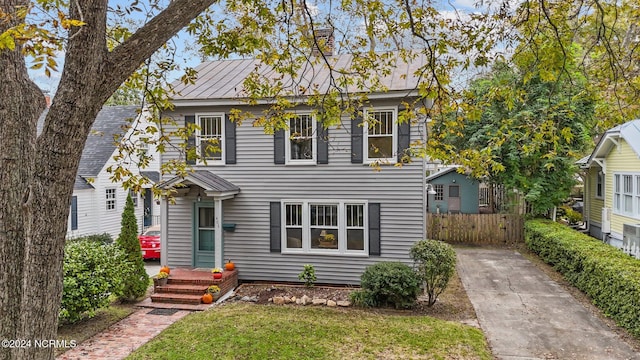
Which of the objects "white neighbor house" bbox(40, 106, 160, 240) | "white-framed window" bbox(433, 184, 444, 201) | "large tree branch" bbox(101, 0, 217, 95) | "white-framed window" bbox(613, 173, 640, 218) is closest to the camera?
"large tree branch" bbox(101, 0, 217, 95)

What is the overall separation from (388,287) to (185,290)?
4.75 meters

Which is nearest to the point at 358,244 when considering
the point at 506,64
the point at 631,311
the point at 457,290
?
the point at 457,290

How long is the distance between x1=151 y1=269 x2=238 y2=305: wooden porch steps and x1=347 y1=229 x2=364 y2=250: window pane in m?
3.19

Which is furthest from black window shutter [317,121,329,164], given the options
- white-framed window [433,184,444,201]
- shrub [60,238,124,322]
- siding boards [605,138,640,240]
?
white-framed window [433,184,444,201]

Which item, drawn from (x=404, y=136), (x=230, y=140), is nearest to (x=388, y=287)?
(x=404, y=136)

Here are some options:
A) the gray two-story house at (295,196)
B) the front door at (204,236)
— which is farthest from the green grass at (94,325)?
the gray two-story house at (295,196)

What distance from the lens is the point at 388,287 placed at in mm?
8445

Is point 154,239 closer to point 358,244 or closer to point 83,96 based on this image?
point 358,244

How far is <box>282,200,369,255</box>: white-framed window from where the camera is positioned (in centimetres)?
→ 1031

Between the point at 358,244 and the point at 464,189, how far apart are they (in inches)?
514

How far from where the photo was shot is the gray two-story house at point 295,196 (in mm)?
9984

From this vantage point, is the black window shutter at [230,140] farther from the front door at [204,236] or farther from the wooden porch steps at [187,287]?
the wooden porch steps at [187,287]

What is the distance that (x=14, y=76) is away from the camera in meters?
2.76

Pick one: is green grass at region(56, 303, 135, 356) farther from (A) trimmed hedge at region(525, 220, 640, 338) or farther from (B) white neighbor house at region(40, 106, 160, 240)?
(A) trimmed hedge at region(525, 220, 640, 338)
